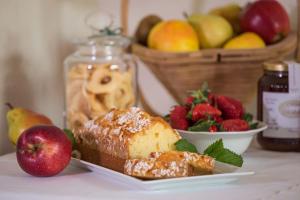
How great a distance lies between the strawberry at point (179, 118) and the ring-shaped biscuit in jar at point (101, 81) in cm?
19

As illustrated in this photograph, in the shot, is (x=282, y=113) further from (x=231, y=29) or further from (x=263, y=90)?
(x=231, y=29)

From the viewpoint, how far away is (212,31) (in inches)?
47.6

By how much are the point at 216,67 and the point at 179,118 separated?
0.75ft

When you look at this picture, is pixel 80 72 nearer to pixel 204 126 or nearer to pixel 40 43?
pixel 40 43

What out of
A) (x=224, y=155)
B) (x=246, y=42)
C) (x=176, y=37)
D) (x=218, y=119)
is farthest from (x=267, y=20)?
(x=224, y=155)

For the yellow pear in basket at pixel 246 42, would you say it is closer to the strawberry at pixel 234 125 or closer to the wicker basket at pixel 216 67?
the wicker basket at pixel 216 67

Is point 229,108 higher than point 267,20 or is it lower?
lower

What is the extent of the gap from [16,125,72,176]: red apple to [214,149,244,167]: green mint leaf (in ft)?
0.68

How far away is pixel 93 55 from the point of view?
121 cm

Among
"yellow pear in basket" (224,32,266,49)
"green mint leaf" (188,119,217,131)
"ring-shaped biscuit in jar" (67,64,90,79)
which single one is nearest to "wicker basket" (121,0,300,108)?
"yellow pear in basket" (224,32,266,49)

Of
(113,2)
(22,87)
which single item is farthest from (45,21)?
Answer: (113,2)

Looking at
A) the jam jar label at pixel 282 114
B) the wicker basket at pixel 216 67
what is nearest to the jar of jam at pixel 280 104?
the jam jar label at pixel 282 114

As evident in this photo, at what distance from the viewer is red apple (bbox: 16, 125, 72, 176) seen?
85 cm

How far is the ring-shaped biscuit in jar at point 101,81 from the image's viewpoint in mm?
1165
